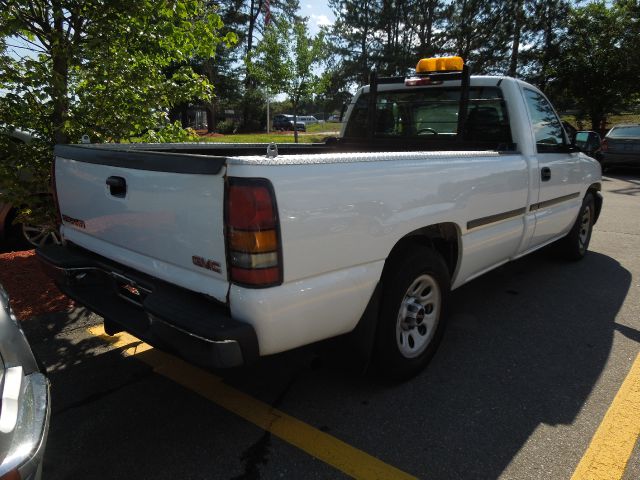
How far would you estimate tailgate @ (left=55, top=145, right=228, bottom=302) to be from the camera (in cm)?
203

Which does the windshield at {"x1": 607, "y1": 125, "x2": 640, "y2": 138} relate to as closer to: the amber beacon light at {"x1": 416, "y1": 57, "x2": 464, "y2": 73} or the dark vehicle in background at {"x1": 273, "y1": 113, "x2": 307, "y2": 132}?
the amber beacon light at {"x1": 416, "y1": 57, "x2": 464, "y2": 73}

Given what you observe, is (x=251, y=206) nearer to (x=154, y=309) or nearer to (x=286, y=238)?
(x=286, y=238)

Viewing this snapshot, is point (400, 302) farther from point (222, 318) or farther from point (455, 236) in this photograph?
point (222, 318)

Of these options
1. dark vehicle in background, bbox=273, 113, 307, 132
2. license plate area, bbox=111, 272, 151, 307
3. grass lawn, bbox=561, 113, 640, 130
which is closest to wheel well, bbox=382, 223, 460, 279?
license plate area, bbox=111, 272, 151, 307

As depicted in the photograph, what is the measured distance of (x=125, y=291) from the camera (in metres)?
2.60

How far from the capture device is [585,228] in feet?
18.6

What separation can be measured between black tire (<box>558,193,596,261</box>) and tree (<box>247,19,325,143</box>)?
1487 centimetres

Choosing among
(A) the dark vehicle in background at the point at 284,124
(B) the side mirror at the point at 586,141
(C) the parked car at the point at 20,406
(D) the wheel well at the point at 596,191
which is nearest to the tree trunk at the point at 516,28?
(A) the dark vehicle in background at the point at 284,124

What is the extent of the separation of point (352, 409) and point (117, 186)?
180 cm

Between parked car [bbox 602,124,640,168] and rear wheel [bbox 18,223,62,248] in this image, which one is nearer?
rear wheel [bbox 18,223,62,248]

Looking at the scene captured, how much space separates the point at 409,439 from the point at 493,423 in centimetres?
50

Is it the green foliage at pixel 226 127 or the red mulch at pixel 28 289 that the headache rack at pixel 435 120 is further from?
the green foliage at pixel 226 127

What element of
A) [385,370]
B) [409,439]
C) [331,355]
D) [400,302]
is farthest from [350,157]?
[409,439]

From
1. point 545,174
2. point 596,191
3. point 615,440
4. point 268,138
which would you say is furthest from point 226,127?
point 615,440
